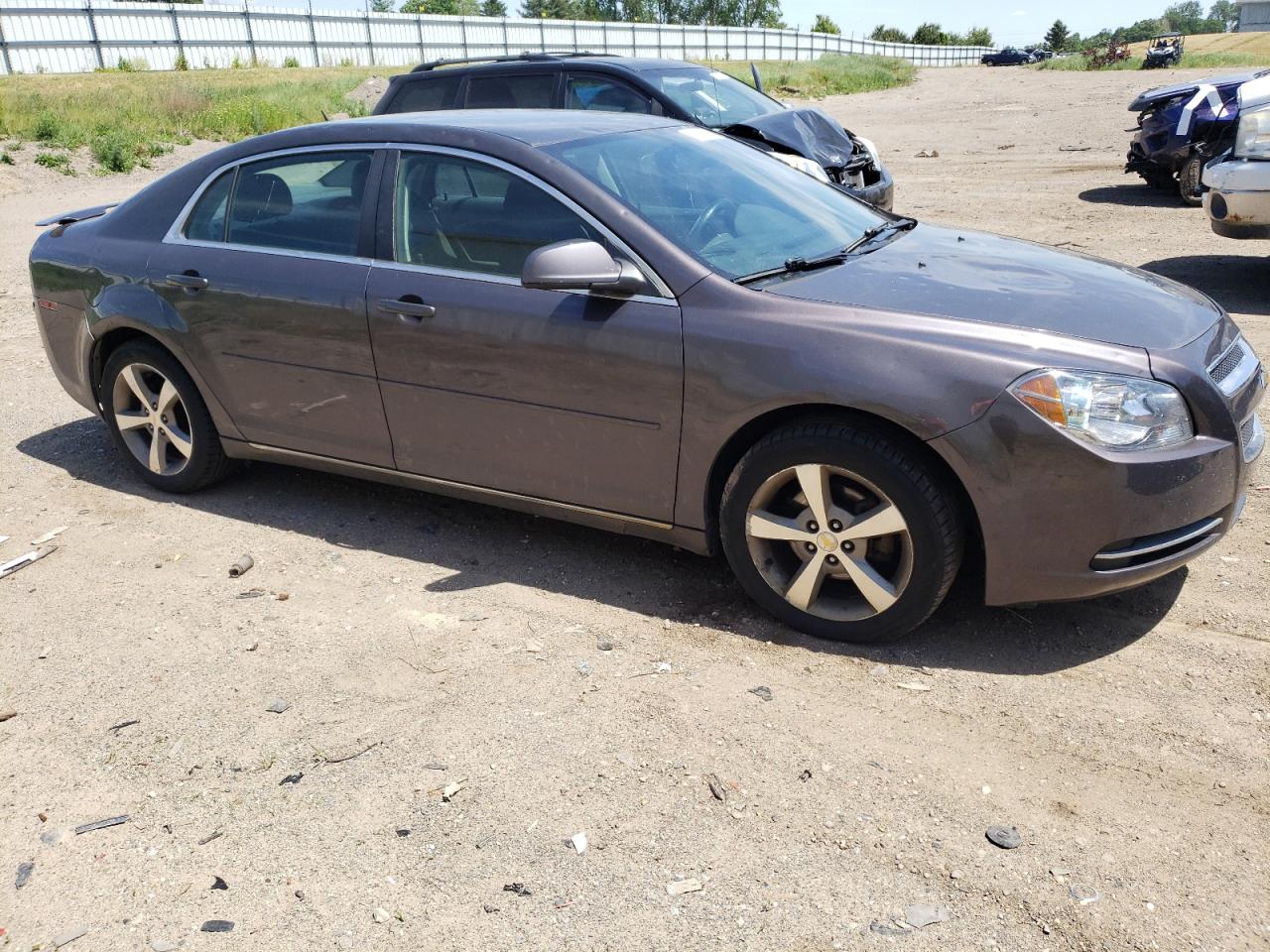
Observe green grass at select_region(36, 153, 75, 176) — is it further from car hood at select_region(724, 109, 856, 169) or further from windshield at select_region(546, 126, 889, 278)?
windshield at select_region(546, 126, 889, 278)

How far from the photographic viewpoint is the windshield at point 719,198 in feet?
13.5

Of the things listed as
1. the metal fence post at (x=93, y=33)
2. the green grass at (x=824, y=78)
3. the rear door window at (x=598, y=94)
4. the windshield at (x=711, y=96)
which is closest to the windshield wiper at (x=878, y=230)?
the windshield at (x=711, y=96)

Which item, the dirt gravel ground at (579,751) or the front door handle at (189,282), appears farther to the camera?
the front door handle at (189,282)

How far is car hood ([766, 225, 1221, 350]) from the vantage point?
3596mm

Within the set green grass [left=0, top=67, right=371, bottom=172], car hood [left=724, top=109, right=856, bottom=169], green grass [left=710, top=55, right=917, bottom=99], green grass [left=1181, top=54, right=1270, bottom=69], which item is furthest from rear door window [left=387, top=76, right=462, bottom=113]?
green grass [left=1181, top=54, right=1270, bottom=69]

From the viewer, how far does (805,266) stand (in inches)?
161

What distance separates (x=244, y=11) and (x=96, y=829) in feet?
160

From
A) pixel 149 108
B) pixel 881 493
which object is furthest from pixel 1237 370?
pixel 149 108

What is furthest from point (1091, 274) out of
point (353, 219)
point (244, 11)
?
point (244, 11)

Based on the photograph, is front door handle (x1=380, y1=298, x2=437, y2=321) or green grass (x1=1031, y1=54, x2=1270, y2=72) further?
green grass (x1=1031, y1=54, x2=1270, y2=72)

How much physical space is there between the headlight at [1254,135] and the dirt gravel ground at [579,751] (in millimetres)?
4525

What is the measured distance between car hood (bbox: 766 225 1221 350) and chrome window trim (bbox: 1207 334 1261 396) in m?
0.11

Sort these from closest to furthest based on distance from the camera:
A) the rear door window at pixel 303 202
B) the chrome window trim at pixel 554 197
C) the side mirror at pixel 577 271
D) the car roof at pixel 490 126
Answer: the side mirror at pixel 577 271 < the chrome window trim at pixel 554 197 < the car roof at pixel 490 126 < the rear door window at pixel 303 202

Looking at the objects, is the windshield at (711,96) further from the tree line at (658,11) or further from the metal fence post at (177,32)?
the tree line at (658,11)
